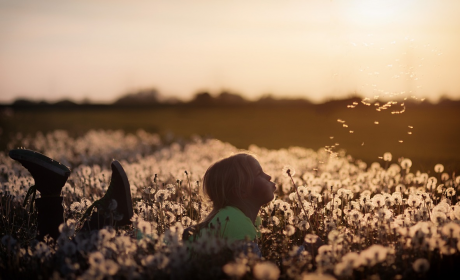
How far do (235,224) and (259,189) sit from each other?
50 cm

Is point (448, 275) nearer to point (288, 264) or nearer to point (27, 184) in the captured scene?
point (288, 264)

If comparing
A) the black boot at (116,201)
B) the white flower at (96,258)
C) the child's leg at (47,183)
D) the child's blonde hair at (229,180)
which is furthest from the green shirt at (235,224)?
the child's leg at (47,183)

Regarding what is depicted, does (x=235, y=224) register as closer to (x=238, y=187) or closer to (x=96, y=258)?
(x=238, y=187)

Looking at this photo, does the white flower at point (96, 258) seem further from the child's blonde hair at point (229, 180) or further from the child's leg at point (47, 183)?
the child's leg at point (47, 183)

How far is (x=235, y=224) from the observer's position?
477 centimetres

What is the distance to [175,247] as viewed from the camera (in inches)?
146

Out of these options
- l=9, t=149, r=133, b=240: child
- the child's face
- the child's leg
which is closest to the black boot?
l=9, t=149, r=133, b=240: child

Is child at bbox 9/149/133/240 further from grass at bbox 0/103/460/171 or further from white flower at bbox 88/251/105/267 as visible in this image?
grass at bbox 0/103/460/171

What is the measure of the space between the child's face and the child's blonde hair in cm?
5

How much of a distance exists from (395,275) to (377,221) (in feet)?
3.04

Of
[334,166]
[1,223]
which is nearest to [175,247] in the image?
[1,223]

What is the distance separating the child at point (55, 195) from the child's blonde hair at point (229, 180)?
0.87 m

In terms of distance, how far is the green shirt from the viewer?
4.76 meters

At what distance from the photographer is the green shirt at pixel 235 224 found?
4.76 meters
